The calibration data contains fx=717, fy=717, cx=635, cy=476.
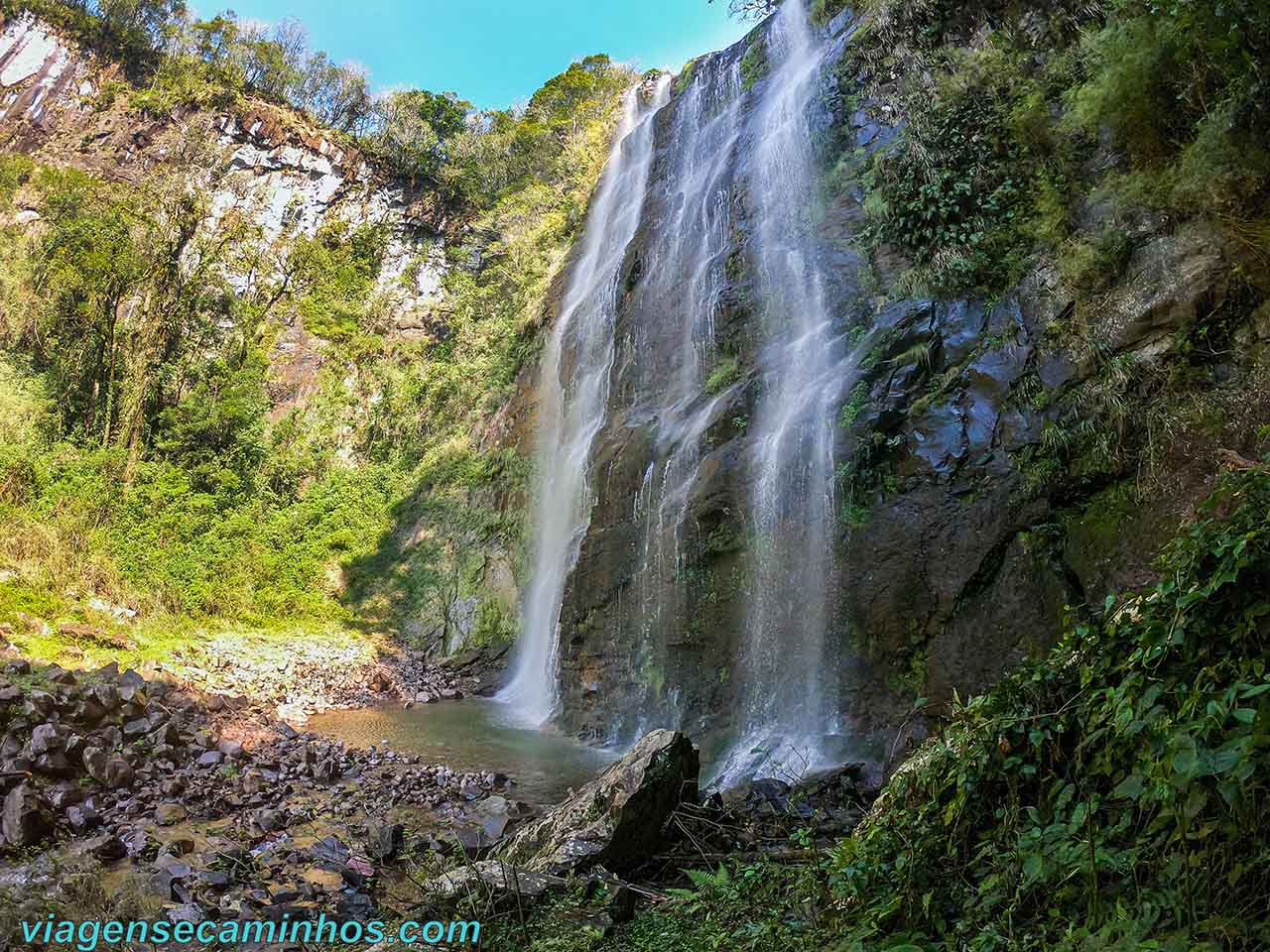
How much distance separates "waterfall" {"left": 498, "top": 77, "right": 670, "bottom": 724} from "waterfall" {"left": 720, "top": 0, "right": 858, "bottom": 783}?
159 inches

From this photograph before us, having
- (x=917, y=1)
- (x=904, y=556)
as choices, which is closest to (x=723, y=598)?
(x=904, y=556)

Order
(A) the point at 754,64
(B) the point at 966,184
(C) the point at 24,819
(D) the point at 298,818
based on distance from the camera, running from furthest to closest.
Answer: (A) the point at 754,64, (B) the point at 966,184, (D) the point at 298,818, (C) the point at 24,819

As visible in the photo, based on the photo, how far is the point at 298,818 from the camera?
589 centimetres

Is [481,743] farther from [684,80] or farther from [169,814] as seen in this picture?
[684,80]

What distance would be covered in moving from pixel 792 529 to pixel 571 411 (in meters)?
8.02

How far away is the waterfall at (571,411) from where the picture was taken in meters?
12.9

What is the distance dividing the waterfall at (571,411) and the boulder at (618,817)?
661 centimetres

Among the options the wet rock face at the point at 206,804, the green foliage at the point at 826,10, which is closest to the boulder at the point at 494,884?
the wet rock face at the point at 206,804

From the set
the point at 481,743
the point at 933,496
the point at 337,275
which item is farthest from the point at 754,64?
the point at 337,275

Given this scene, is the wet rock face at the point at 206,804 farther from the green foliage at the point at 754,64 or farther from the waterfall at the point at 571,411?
the green foliage at the point at 754,64

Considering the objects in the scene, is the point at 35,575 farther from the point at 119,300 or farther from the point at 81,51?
the point at 81,51

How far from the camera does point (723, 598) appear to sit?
9156mm

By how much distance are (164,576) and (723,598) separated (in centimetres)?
1280

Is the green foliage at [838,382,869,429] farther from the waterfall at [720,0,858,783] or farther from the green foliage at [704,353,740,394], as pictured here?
the green foliage at [704,353,740,394]
